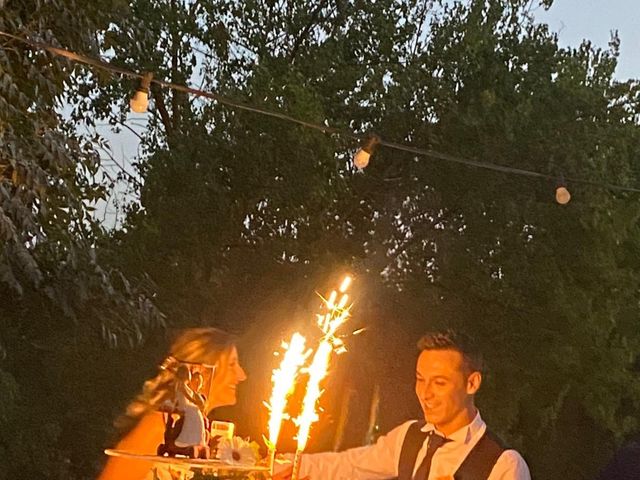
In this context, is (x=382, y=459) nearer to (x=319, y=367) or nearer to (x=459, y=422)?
(x=459, y=422)

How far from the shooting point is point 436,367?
3.19 meters

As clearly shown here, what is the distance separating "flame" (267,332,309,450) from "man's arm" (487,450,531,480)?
0.64 metres

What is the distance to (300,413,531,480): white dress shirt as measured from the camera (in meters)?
3.15

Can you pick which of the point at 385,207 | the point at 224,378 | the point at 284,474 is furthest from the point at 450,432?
the point at 385,207

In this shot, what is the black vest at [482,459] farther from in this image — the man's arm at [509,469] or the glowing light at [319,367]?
the glowing light at [319,367]

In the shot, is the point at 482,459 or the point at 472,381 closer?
the point at 482,459

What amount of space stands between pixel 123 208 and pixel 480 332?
3691mm

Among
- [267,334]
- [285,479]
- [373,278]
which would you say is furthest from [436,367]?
[373,278]

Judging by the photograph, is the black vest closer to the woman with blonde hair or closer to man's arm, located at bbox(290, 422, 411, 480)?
man's arm, located at bbox(290, 422, 411, 480)

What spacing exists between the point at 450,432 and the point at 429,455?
11cm

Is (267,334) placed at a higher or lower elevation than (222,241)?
lower

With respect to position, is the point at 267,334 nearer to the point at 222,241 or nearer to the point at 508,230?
the point at 222,241

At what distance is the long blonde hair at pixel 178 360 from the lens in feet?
11.6

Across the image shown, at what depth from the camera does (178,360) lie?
363 centimetres
